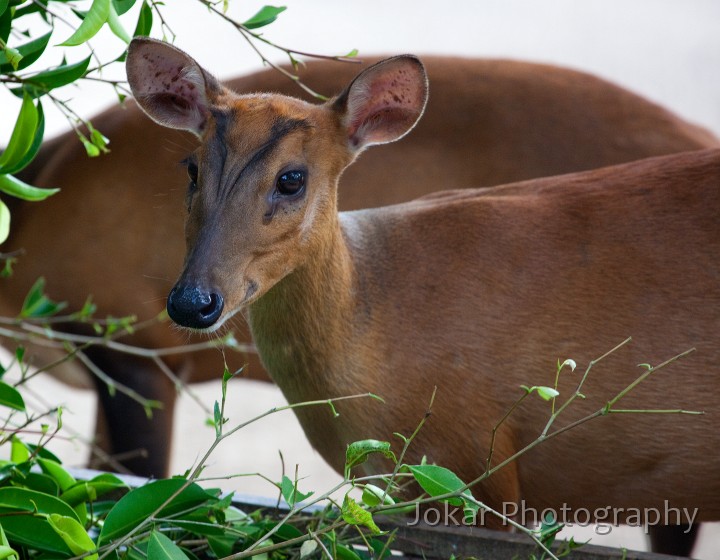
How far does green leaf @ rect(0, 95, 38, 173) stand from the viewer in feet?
4.57

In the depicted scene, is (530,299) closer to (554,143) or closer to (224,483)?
(554,143)

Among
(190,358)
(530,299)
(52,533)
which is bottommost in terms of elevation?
(52,533)

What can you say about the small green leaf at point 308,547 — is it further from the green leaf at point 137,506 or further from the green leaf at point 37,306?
the green leaf at point 37,306

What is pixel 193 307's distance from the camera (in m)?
1.57

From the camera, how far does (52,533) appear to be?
53.7 inches

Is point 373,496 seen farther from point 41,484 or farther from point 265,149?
point 265,149

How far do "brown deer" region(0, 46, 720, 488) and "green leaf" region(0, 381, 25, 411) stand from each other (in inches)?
67.9

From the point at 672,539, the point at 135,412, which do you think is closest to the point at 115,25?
the point at 672,539

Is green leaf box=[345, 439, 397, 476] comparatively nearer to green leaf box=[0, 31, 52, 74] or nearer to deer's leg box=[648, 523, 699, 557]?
green leaf box=[0, 31, 52, 74]

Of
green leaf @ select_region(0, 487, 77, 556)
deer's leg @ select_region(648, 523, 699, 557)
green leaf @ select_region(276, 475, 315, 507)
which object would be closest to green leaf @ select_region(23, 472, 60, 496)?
green leaf @ select_region(0, 487, 77, 556)

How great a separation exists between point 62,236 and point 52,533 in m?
2.11

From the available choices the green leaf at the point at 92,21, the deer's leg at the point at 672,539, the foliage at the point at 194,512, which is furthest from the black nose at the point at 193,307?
the deer's leg at the point at 672,539

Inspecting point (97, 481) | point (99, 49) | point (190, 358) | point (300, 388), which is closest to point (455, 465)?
point (300, 388)

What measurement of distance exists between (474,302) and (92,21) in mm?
942
